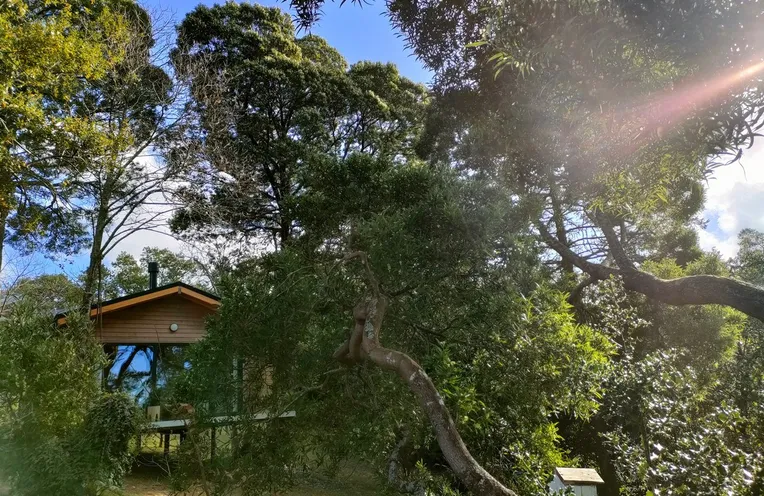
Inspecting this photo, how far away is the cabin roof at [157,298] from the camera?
9.75m

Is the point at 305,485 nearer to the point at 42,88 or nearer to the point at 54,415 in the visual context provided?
the point at 54,415

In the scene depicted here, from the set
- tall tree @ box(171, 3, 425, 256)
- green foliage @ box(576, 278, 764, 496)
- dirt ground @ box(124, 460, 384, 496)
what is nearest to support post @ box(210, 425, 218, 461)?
green foliage @ box(576, 278, 764, 496)

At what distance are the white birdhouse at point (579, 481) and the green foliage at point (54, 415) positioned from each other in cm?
583

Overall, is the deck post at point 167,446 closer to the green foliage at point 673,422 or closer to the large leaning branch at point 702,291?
the green foliage at point 673,422

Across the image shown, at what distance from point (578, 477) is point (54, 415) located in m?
6.40

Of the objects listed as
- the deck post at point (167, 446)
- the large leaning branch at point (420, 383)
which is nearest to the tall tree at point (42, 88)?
the deck post at point (167, 446)

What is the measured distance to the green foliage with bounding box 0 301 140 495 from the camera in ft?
18.7

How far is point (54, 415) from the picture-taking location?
19.9ft

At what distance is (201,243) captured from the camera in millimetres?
15078

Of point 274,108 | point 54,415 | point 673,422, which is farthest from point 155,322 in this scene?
point 673,422

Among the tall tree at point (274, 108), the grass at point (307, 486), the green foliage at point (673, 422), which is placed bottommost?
the grass at point (307, 486)

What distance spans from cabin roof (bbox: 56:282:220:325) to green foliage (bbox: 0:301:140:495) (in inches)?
124

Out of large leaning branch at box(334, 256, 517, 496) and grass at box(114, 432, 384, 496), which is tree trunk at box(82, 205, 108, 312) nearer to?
grass at box(114, 432, 384, 496)

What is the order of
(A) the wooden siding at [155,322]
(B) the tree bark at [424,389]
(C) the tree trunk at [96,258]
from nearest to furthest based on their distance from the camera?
(B) the tree bark at [424,389] → (C) the tree trunk at [96,258] → (A) the wooden siding at [155,322]
